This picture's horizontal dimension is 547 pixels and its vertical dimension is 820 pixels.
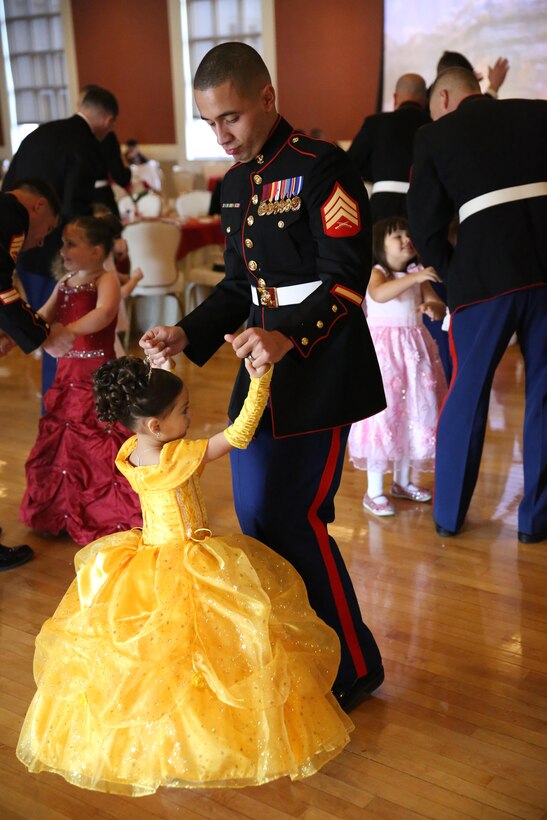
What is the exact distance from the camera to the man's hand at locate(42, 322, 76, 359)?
340 cm

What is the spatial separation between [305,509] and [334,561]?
176 mm

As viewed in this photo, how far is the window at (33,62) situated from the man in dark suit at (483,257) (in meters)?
11.7

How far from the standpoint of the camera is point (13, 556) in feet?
11.0

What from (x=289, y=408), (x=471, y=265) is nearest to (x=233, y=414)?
(x=289, y=408)

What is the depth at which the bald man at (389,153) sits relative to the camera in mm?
4637

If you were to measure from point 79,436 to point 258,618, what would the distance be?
176cm

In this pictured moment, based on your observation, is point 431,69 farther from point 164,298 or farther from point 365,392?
point 365,392

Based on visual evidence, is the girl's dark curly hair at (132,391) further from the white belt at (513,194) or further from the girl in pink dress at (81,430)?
the white belt at (513,194)

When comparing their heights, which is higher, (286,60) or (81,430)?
(286,60)

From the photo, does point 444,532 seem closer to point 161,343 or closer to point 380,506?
point 380,506

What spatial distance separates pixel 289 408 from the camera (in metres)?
2.02

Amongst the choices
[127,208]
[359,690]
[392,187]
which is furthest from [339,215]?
[127,208]

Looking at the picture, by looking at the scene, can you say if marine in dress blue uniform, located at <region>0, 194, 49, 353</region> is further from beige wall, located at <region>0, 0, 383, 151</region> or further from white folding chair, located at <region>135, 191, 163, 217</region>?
beige wall, located at <region>0, 0, 383, 151</region>

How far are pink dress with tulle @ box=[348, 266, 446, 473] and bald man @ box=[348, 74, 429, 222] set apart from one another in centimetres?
102
